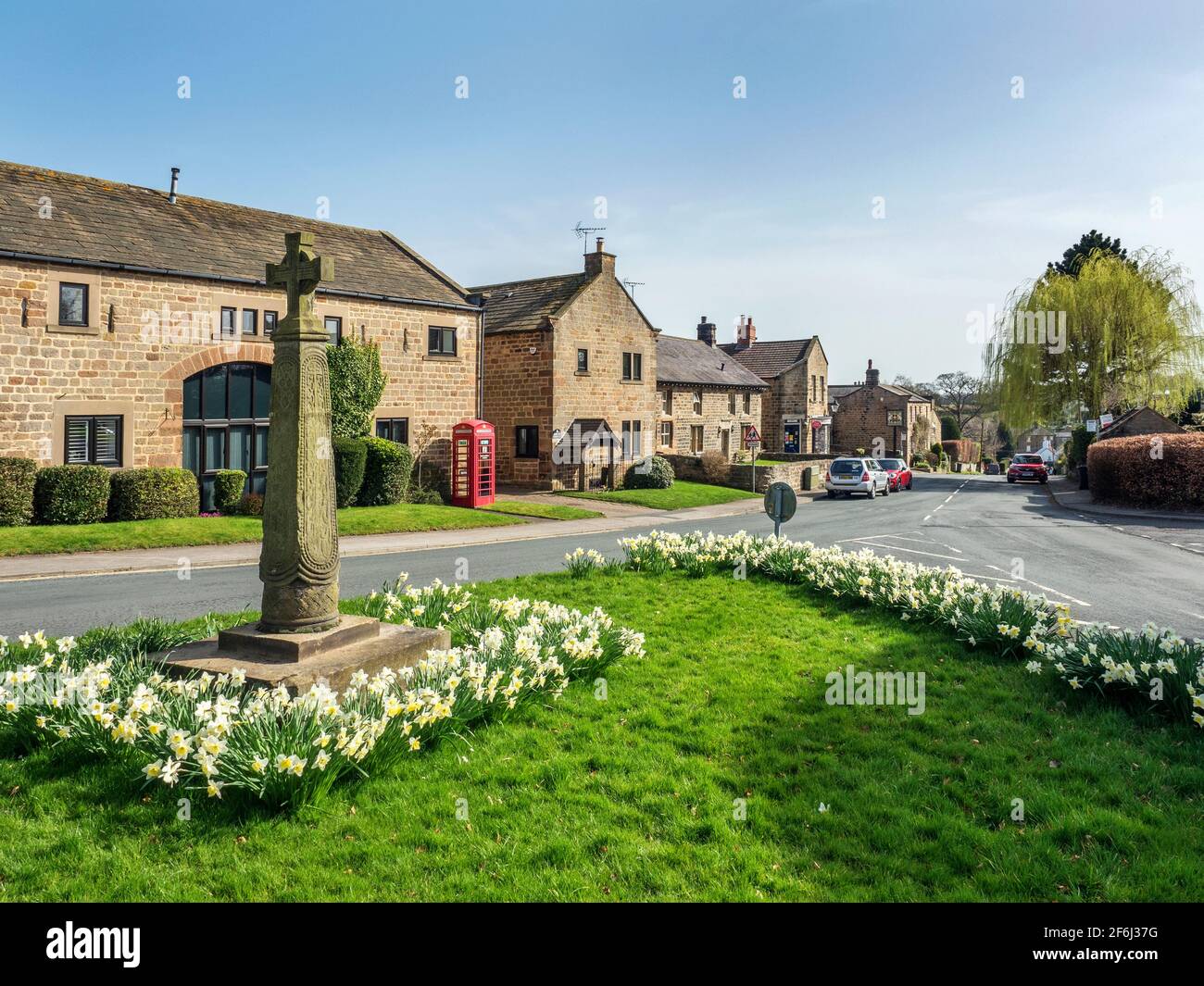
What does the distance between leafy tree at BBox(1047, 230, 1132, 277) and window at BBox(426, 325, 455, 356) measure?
3612 centimetres

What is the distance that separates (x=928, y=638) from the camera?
9.70 metres

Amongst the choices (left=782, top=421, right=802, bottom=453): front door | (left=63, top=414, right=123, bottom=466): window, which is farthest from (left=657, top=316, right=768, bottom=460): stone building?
(left=63, top=414, right=123, bottom=466): window

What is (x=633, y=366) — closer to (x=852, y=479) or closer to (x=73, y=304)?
(x=852, y=479)

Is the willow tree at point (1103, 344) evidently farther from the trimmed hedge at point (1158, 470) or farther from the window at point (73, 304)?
the window at point (73, 304)

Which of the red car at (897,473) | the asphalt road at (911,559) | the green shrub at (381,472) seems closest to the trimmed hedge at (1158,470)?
the asphalt road at (911,559)

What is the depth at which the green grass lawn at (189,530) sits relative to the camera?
1719 centimetres

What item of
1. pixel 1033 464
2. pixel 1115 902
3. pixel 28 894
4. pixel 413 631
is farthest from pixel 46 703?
pixel 1033 464

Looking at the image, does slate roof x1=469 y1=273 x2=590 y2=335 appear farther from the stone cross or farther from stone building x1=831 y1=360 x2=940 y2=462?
stone building x1=831 y1=360 x2=940 y2=462

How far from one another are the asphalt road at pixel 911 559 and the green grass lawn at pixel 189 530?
223 centimetres

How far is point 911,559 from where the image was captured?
17.3 meters

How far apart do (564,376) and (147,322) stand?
15782 millimetres

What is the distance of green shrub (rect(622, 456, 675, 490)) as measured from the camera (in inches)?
1426
